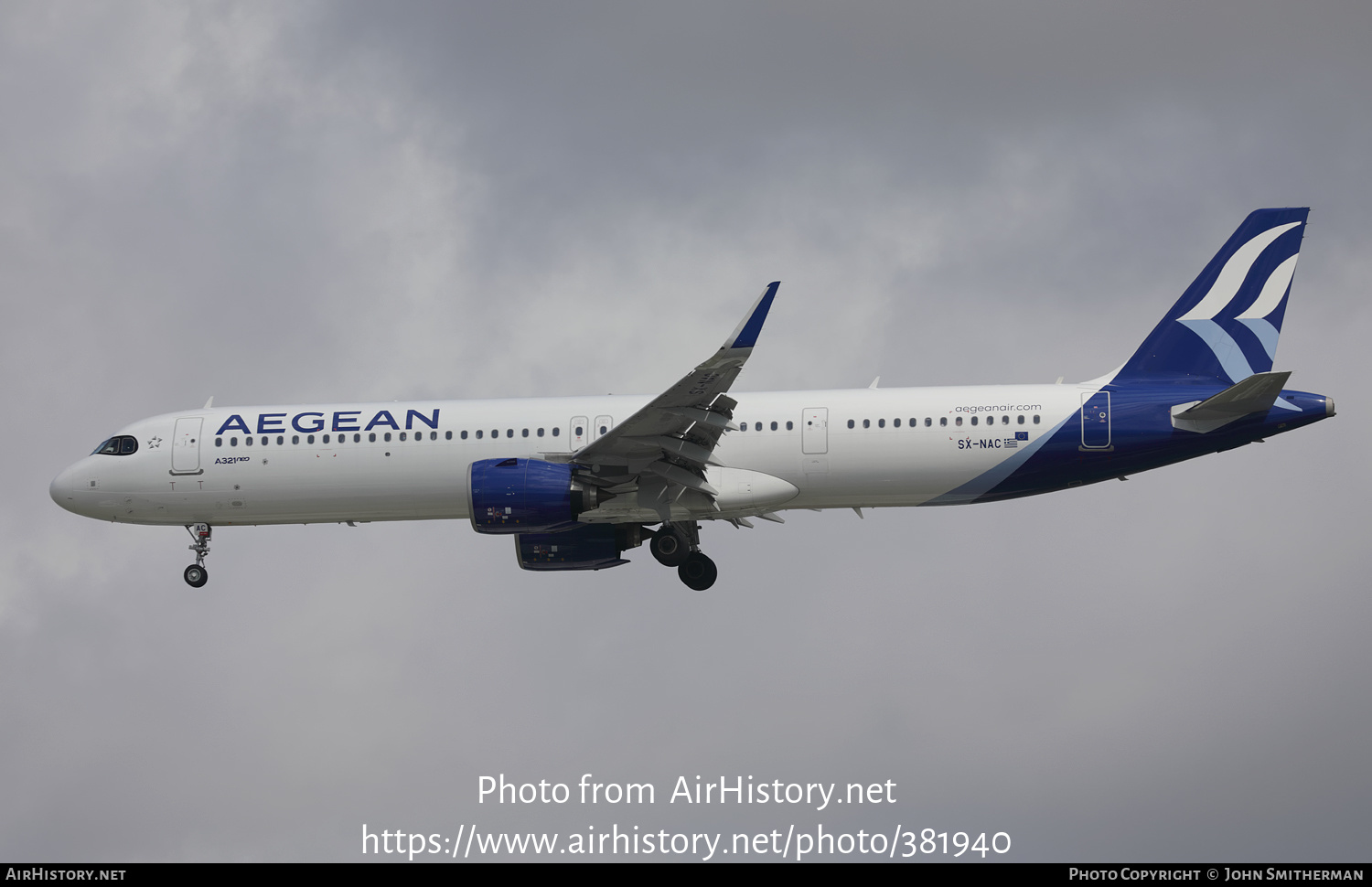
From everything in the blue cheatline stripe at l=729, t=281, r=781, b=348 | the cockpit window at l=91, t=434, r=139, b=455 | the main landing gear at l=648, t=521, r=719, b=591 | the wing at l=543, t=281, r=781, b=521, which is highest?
the cockpit window at l=91, t=434, r=139, b=455

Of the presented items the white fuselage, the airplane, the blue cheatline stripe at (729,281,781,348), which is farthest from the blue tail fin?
the blue cheatline stripe at (729,281,781,348)

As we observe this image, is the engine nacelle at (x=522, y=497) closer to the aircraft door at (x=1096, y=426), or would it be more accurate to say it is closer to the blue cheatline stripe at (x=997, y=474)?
the blue cheatline stripe at (x=997, y=474)

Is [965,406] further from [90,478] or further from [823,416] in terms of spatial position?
[90,478]

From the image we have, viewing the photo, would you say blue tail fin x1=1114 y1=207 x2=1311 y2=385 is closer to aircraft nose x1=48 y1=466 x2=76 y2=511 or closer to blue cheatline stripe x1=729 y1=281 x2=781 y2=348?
blue cheatline stripe x1=729 y1=281 x2=781 y2=348

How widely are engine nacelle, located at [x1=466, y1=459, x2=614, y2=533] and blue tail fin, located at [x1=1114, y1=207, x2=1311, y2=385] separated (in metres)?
11.7

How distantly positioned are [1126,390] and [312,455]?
17.4 m

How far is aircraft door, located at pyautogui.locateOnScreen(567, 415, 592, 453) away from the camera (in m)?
32.0

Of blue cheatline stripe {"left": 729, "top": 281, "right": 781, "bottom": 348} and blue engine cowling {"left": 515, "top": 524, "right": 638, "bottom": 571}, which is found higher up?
blue cheatline stripe {"left": 729, "top": 281, "right": 781, "bottom": 348}

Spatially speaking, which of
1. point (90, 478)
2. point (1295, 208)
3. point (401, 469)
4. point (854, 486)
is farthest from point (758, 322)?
point (90, 478)

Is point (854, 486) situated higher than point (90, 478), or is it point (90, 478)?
point (90, 478)

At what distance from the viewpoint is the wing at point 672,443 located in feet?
93.2

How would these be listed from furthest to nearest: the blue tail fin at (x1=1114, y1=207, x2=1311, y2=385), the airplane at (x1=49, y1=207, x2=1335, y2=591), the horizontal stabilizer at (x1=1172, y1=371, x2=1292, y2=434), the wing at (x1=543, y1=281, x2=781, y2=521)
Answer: the blue tail fin at (x1=1114, y1=207, x2=1311, y2=385)
the airplane at (x1=49, y1=207, x2=1335, y2=591)
the horizontal stabilizer at (x1=1172, y1=371, x2=1292, y2=434)
the wing at (x1=543, y1=281, x2=781, y2=521)

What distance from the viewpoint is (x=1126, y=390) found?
1226 inches

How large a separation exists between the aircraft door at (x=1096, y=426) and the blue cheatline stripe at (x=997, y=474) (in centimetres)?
21
